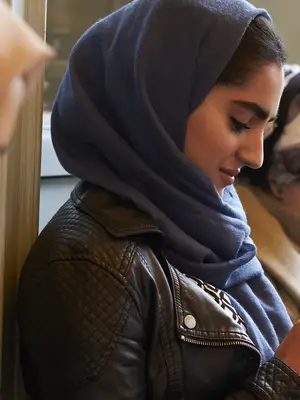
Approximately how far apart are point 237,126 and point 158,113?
11cm

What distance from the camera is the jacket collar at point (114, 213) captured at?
868mm

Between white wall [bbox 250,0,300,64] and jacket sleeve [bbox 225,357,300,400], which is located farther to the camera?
white wall [bbox 250,0,300,64]

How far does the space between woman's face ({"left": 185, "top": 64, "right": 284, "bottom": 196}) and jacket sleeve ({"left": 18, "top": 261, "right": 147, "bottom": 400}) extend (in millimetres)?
229

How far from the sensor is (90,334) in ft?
2.66

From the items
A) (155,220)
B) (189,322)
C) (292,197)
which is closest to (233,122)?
(155,220)

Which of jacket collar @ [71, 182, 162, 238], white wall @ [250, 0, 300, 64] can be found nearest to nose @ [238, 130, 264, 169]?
jacket collar @ [71, 182, 162, 238]

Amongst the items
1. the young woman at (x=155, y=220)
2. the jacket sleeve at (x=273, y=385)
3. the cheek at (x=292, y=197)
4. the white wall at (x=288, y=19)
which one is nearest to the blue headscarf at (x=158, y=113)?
the young woman at (x=155, y=220)

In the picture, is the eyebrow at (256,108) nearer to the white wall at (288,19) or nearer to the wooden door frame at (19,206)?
the wooden door frame at (19,206)

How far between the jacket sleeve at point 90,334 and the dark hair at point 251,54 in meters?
0.31

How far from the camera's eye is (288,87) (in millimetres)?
1408

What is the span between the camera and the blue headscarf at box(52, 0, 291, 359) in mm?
895

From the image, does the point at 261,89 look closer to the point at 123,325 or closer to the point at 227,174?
the point at 227,174

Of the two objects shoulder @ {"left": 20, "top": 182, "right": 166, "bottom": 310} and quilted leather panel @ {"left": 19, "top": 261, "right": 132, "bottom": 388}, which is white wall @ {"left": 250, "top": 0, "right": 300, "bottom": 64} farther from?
quilted leather panel @ {"left": 19, "top": 261, "right": 132, "bottom": 388}

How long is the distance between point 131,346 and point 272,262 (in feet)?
1.72
